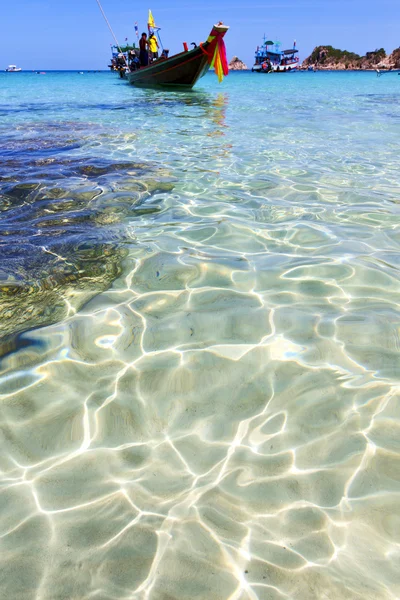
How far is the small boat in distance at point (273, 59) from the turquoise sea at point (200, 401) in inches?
4116

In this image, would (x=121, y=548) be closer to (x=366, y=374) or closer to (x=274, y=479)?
Answer: (x=274, y=479)

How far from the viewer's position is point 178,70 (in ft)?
68.1

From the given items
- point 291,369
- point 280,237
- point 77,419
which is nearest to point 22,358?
point 77,419

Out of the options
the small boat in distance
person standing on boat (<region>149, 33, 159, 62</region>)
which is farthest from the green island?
person standing on boat (<region>149, 33, 159, 62</region>)

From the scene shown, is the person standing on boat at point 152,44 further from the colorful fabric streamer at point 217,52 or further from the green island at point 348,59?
the green island at point 348,59

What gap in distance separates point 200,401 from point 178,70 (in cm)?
2255

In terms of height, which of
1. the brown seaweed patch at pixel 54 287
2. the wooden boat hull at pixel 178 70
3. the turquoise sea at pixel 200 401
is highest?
the wooden boat hull at pixel 178 70

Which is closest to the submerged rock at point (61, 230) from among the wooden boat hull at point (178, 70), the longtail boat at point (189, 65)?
the longtail boat at point (189, 65)

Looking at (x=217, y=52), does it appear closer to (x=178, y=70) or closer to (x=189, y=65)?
(x=189, y=65)

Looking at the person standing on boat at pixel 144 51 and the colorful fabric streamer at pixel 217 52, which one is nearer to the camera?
the colorful fabric streamer at pixel 217 52

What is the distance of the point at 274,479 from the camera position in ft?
5.45

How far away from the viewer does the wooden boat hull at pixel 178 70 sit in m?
19.6

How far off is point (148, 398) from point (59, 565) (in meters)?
0.83

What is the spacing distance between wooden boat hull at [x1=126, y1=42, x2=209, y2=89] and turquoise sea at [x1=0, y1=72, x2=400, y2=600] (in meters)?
18.4
